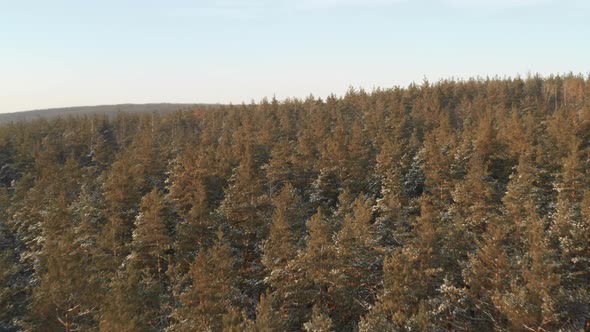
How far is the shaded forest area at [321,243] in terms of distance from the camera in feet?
81.4

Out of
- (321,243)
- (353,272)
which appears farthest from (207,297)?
(353,272)

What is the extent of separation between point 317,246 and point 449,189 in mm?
20567

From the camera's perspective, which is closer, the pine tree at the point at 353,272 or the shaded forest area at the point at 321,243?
the shaded forest area at the point at 321,243

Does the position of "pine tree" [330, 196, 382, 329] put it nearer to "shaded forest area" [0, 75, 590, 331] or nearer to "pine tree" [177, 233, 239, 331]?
"shaded forest area" [0, 75, 590, 331]

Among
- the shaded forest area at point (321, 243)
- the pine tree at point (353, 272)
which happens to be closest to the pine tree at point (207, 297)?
the shaded forest area at point (321, 243)

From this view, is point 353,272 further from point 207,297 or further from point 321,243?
point 207,297

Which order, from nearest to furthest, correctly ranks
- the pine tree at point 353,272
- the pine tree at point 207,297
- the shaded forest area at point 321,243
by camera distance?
1. the pine tree at point 207,297
2. the shaded forest area at point 321,243
3. the pine tree at point 353,272

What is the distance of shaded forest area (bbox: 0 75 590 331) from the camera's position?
24812 mm

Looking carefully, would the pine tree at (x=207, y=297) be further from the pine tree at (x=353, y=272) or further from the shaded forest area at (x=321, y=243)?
the pine tree at (x=353, y=272)

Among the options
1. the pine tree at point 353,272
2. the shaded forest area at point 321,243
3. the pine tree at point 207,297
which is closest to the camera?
the pine tree at point 207,297

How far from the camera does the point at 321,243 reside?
94.6 ft

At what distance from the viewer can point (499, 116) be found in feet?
238

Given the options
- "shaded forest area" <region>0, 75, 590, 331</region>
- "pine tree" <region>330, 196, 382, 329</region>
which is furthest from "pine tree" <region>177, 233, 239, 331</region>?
"pine tree" <region>330, 196, 382, 329</region>

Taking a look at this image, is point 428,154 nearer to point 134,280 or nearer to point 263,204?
point 263,204
